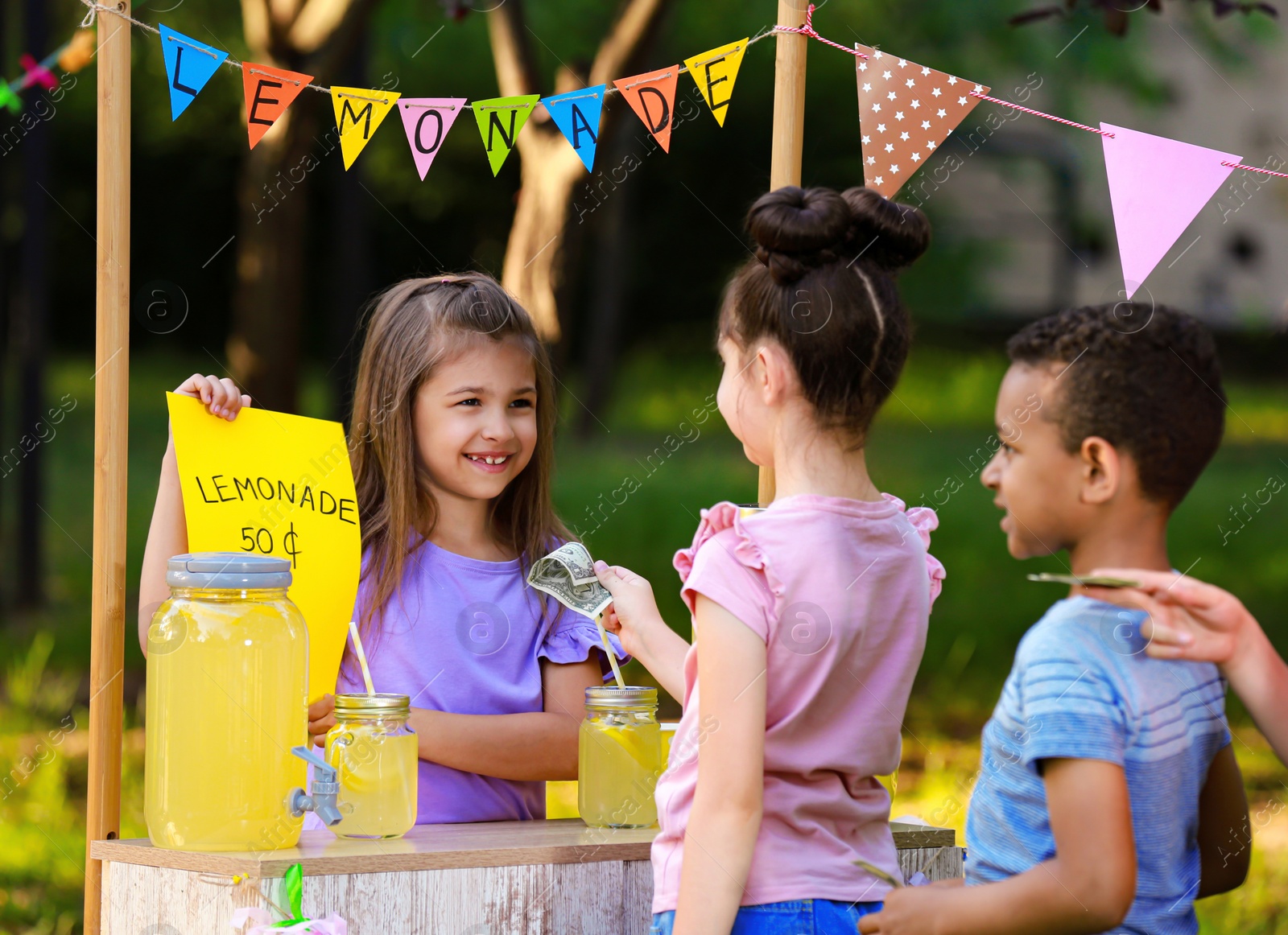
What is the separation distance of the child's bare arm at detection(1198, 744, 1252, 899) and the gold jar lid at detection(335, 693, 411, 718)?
2.81 ft

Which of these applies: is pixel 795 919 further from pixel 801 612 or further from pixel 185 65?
pixel 185 65

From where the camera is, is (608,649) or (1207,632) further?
(608,649)

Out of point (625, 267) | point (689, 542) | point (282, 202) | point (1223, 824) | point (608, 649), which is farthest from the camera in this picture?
point (625, 267)

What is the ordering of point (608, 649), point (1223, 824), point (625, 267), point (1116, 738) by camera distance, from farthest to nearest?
1. point (625, 267)
2. point (608, 649)
3. point (1223, 824)
4. point (1116, 738)

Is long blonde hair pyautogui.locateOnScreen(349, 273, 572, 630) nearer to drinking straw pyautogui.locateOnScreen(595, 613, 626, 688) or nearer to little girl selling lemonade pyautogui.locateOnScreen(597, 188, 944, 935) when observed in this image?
drinking straw pyautogui.locateOnScreen(595, 613, 626, 688)

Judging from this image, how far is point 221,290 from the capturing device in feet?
31.0

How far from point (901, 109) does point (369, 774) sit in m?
Answer: 1.18

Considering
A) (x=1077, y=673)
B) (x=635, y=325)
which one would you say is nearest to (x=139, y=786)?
(x=1077, y=673)

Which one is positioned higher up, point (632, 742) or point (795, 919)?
point (632, 742)

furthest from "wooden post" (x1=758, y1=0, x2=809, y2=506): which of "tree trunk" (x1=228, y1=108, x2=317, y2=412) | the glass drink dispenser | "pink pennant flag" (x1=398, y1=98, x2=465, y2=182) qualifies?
"tree trunk" (x1=228, y1=108, x2=317, y2=412)

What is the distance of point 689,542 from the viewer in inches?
243

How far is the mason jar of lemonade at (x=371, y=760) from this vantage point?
5.09 ft

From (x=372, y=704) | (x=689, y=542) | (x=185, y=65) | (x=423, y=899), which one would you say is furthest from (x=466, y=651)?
(x=689, y=542)

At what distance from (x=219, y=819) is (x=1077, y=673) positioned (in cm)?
92
